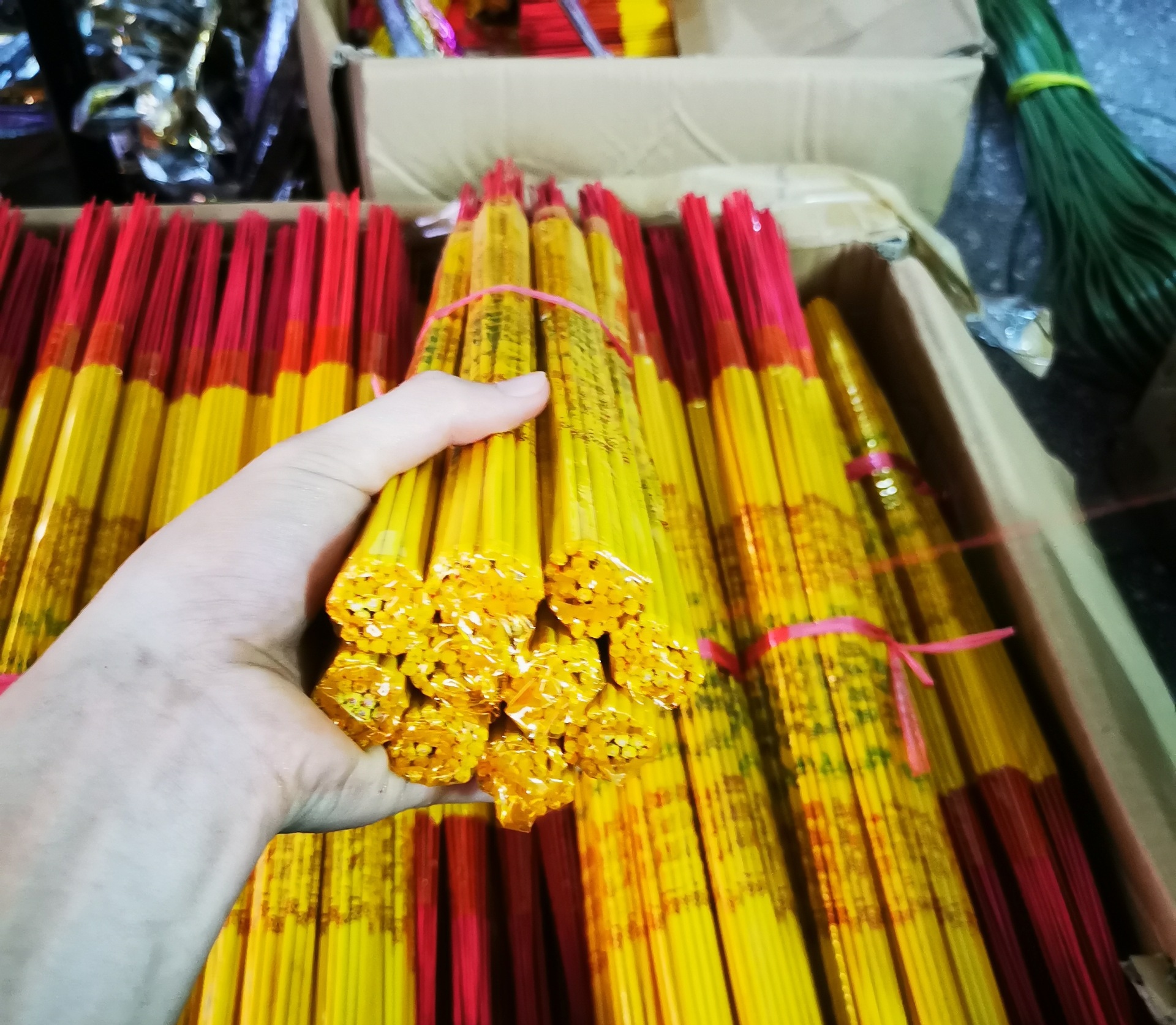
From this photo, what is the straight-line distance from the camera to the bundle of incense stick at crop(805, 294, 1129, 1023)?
2.67 ft

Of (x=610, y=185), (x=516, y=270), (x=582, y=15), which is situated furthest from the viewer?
(x=582, y=15)

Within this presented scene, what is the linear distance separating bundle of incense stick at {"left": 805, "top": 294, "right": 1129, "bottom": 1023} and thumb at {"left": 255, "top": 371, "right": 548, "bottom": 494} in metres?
0.60

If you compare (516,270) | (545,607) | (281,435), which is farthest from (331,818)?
(516,270)

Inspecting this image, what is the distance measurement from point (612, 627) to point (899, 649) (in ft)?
1.47

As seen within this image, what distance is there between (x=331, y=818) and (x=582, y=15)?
144 centimetres

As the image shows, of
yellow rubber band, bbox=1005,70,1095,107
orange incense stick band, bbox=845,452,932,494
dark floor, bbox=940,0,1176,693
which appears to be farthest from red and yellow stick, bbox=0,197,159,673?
yellow rubber band, bbox=1005,70,1095,107

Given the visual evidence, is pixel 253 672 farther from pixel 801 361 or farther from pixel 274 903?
pixel 801 361

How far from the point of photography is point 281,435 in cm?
102

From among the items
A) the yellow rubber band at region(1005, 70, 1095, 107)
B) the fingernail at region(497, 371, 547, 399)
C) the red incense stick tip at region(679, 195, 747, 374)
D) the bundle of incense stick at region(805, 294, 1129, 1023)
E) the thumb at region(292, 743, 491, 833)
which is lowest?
the bundle of incense stick at region(805, 294, 1129, 1023)

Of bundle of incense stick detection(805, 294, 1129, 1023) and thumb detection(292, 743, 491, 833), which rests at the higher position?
thumb detection(292, 743, 491, 833)

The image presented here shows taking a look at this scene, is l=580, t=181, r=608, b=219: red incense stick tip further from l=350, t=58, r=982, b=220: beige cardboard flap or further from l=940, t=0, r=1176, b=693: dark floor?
l=940, t=0, r=1176, b=693: dark floor

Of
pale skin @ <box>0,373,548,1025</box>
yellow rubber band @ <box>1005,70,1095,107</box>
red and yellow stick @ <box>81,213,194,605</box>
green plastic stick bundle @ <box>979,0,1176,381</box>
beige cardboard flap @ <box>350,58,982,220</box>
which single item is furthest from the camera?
yellow rubber band @ <box>1005,70,1095,107</box>

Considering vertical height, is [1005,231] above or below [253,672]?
below

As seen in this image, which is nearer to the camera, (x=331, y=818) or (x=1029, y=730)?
(x=331, y=818)
